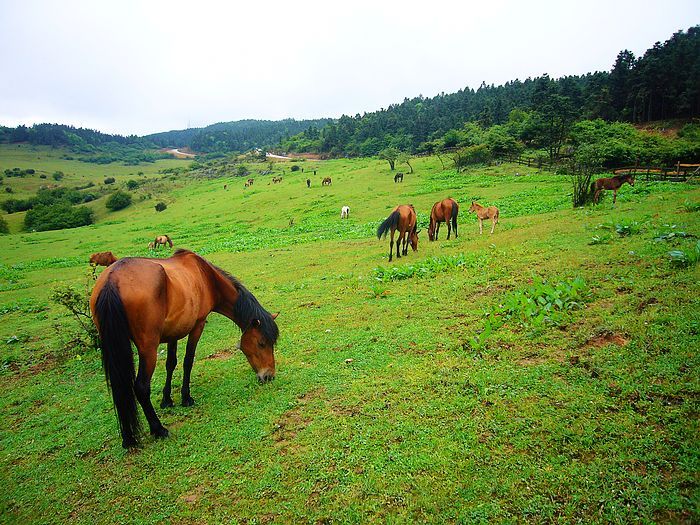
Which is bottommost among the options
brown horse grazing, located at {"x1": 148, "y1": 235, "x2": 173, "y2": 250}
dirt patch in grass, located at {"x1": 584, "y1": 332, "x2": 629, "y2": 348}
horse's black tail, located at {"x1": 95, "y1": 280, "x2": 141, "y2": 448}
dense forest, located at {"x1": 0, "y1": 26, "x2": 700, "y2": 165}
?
brown horse grazing, located at {"x1": 148, "y1": 235, "x2": 173, "y2": 250}

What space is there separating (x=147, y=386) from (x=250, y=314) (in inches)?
74.1

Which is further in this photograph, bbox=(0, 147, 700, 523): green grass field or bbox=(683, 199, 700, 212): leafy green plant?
bbox=(683, 199, 700, 212): leafy green plant

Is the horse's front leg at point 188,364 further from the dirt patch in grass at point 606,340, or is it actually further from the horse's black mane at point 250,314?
the dirt patch in grass at point 606,340

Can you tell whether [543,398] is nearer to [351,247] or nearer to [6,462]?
[6,462]

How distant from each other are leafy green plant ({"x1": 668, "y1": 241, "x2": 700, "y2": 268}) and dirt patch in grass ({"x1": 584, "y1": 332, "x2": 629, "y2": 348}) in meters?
2.73

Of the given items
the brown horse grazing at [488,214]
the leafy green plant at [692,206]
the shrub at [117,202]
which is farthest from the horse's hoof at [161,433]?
the shrub at [117,202]

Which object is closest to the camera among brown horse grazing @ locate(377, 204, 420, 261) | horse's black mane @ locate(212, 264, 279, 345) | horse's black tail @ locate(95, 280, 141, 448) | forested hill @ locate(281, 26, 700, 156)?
horse's black tail @ locate(95, 280, 141, 448)

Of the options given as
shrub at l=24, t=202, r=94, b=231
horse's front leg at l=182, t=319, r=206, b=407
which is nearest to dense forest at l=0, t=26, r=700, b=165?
horse's front leg at l=182, t=319, r=206, b=407

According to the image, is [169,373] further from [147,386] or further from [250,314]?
[250,314]

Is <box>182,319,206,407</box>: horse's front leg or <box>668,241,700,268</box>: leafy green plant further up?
<box>668,241,700,268</box>: leafy green plant

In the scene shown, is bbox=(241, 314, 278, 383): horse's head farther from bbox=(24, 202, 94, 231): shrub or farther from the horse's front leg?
bbox=(24, 202, 94, 231): shrub

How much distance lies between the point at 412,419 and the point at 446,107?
122m

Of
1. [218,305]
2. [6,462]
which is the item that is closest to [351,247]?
[218,305]

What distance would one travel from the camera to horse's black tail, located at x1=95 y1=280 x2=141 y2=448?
459cm
